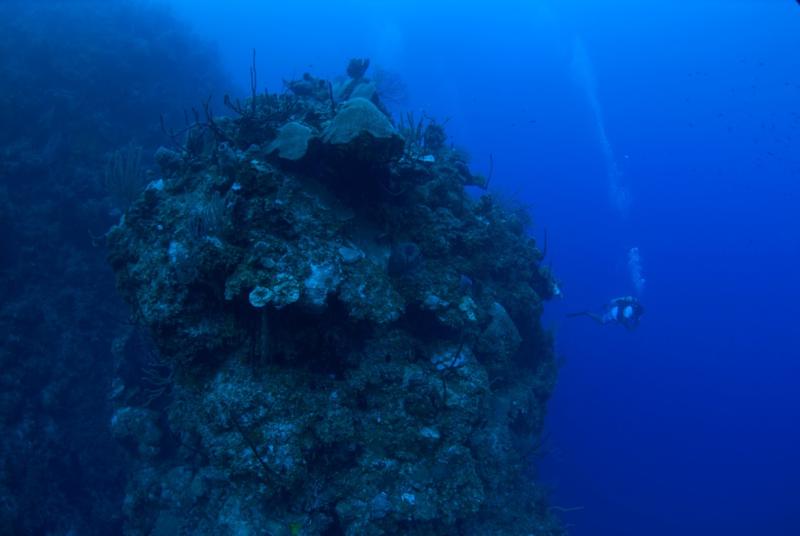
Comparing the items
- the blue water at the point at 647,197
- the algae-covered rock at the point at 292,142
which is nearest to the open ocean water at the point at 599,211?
the blue water at the point at 647,197

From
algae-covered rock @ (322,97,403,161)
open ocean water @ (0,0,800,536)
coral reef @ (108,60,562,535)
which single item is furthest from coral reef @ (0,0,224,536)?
algae-covered rock @ (322,97,403,161)

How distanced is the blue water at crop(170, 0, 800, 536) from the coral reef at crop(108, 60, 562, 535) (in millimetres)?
5831

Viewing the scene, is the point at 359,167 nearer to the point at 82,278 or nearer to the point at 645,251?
the point at 82,278

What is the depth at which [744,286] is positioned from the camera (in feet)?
107

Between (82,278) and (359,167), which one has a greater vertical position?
(359,167)

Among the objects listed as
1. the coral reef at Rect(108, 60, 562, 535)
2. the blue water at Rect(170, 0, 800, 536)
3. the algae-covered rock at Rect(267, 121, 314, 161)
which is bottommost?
the coral reef at Rect(108, 60, 562, 535)

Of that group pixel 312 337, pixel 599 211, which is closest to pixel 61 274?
pixel 312 337

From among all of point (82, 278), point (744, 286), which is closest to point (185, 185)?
point (82, 278)

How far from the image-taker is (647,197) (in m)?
39.8

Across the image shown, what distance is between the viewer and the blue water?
870 inches

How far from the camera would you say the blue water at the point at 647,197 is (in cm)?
2209

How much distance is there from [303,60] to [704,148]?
4742cm

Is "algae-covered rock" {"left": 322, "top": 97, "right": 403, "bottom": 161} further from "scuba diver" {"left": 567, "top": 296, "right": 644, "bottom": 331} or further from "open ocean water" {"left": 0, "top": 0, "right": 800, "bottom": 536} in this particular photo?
"scuba diver" {"left": 567, "top": 296, "right": 644, "bottom": 331}

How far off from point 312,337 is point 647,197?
44.2 m
